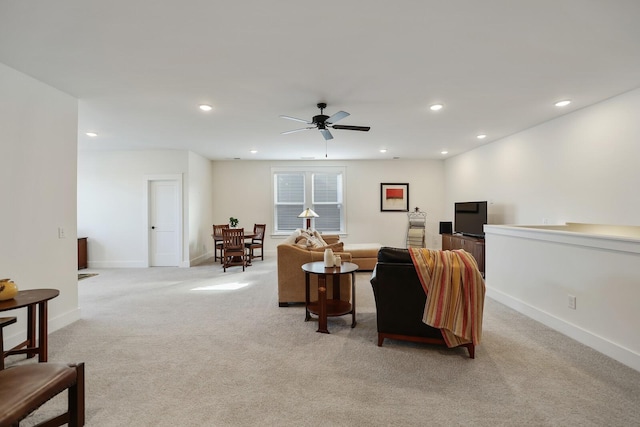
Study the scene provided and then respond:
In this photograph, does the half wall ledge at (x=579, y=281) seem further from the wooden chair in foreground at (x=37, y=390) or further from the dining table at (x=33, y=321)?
the dining table at (x=33, y=321)

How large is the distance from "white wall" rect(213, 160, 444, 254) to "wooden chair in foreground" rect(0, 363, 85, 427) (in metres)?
6.62

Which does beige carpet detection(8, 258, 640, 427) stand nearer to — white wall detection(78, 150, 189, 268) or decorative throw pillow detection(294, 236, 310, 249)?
decorative throw pillow detection(294, 236, 310, 249)

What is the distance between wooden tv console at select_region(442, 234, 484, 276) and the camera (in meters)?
5.36

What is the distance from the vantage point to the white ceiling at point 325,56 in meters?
2.08

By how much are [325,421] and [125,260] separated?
6.54m

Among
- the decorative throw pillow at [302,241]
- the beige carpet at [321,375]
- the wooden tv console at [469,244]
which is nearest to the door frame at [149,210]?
the beige carpet at [321,375]

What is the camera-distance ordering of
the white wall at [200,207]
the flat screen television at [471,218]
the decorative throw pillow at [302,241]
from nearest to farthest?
the decorative throw pillow at [302,241], the flat screen television at [471,218], the white wall at [200,207]

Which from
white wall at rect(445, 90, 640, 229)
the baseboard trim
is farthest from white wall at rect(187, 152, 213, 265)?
white wall at rect(445, 90, 640, 229)

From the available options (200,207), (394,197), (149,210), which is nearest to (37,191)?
(149,210)

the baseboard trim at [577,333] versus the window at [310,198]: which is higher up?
the window at [310,198]

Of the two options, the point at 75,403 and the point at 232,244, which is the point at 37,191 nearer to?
the point at 75,403

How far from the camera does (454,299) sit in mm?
2580

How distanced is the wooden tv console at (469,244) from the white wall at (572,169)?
26.8 inches

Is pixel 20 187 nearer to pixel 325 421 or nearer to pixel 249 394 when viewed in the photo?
pixel 249 394
